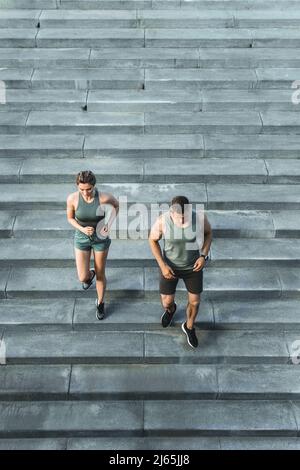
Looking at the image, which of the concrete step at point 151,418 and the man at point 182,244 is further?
the concrete step at point 151,418

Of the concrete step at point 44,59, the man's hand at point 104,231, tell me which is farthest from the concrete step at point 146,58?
the man's hand at point 104,231

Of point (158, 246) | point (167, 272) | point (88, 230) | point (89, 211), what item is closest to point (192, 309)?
point (167, 272)

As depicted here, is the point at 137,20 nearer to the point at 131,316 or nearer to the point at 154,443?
the point at 131,316

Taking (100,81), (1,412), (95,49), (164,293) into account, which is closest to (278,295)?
(164,293)

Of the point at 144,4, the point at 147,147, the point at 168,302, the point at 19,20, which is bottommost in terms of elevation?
the point at 168,302

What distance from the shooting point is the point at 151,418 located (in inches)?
199

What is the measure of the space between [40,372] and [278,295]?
3.03 metres

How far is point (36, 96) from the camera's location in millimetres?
7414

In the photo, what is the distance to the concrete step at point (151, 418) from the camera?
197 inches

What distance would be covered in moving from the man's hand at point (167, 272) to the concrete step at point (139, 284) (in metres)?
0.92

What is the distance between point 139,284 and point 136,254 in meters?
0.42

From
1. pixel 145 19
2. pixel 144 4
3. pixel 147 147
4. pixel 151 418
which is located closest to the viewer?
pixel 151 418

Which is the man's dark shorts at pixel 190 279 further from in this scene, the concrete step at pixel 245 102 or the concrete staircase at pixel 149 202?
the concrete step at pixel 245 102

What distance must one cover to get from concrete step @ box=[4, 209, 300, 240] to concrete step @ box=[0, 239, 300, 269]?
0.11 meters
